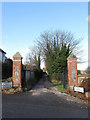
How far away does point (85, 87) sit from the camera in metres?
7.93

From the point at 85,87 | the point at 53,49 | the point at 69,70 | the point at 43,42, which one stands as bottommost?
the point at 85,87

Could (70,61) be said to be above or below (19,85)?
above

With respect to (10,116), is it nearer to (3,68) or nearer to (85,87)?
(85,87)

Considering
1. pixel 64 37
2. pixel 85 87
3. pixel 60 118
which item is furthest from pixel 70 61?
pixel 64 37

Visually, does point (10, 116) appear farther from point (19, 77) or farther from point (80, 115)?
point (19, 77)

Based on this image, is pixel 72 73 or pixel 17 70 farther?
pixel 17 70

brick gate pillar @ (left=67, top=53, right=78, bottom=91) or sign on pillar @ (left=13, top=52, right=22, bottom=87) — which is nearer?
brick gate pillar @ (left=67, top=53, right=78, bottom=91)

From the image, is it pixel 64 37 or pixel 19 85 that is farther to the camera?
pixel 64 37

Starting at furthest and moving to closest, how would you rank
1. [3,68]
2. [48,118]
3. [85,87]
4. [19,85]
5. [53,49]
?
[53,49], [3,68], [19,85], [85,87], [48,118]

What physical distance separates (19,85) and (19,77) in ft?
2.44

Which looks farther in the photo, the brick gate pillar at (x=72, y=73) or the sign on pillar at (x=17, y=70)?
the sign on pillar at (x=17, y=70)

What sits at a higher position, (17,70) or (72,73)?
(17,70)

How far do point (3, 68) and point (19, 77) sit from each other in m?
4.65

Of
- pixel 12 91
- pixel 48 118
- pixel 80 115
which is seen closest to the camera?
pixel 48 118
